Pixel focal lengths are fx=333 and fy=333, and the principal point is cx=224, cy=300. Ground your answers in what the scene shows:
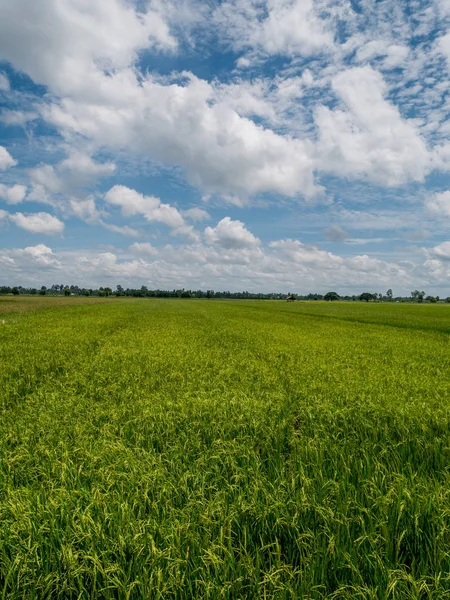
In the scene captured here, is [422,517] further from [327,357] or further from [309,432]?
[327,357]

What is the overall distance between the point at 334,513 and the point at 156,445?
3.51 m

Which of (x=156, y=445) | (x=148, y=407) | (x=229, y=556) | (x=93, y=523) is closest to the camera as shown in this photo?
(x=229, y=556)

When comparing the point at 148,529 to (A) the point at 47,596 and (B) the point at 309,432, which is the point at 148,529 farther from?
(B) the point at 309,432

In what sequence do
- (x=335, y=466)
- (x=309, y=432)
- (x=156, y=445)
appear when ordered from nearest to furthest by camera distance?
(x=335, y=466) → (x=156, y=445) → (x=309, y=432)

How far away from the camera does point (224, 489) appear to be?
4398mm

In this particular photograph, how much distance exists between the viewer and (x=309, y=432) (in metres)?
6.72

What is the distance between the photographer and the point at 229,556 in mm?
3186

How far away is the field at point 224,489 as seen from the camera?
10.0 ft

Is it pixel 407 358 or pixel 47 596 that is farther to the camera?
pixel 407 358

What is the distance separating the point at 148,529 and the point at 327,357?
1304 cm

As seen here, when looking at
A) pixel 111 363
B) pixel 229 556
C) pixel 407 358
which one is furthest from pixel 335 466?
pixel 407 358

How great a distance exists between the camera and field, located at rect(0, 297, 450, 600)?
305cm

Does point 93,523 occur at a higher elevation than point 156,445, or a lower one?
higher

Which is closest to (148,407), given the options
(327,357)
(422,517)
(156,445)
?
(156,445)
